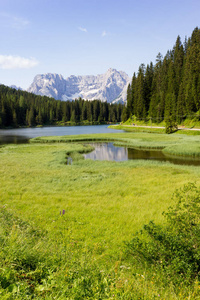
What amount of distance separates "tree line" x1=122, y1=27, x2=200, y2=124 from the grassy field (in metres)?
59.3

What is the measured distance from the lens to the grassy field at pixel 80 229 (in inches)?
154

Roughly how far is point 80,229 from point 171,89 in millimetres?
95766

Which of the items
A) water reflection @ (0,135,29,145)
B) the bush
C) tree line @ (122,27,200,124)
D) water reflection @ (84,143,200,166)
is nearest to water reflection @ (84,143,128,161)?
water reflection @ (84,143,200,166)

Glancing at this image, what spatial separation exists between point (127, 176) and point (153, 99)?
3638 inches

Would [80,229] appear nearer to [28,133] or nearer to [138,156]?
[138,156]

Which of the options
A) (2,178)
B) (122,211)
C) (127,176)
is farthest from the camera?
(127,176)

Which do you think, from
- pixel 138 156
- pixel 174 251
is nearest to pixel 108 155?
pixel 138 156

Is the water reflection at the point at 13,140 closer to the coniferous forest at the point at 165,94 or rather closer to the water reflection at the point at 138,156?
the water reflection at the point at 138,156

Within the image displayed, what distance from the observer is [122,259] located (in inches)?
271

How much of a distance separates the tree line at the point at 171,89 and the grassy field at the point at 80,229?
59344 millimetres

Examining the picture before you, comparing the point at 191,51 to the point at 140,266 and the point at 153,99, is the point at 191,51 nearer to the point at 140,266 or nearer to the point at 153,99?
the point at 153,99

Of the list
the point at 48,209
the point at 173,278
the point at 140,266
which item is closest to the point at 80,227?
the point at 48,209

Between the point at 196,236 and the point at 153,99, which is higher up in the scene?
the point at 153,99

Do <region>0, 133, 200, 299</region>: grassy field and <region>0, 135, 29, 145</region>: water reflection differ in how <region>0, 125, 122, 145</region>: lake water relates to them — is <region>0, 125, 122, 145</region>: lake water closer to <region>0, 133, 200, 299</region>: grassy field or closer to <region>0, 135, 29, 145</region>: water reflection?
<region>0, 135, 29, 145</region>: water reflection
